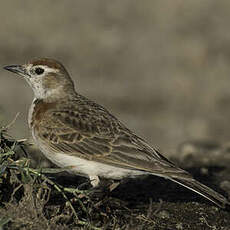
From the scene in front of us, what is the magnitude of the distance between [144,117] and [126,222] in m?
7.87

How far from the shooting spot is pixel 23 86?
14922 millimetres

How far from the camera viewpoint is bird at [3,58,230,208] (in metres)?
6.66

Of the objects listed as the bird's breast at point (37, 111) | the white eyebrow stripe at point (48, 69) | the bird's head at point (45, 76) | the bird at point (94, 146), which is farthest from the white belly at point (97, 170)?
the white eyebrow stripe at point (48, 69)

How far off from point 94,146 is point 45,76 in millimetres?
1513

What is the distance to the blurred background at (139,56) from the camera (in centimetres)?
1415

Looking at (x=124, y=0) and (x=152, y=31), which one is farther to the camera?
(x=124, y=0)

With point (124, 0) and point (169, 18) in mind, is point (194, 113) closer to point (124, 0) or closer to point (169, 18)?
point (169, 18)

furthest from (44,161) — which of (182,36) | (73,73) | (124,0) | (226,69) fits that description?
(124,0)

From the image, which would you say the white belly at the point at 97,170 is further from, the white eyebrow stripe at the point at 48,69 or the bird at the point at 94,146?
the white eyebrow stripe at the point at 48,69

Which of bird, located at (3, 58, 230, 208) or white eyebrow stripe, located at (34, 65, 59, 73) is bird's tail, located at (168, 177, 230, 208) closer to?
bird, located at (3, 58, 230, 208)

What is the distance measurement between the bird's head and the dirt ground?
137 centimetres

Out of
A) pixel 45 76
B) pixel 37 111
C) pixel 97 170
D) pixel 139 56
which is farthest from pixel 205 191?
pixel 139 56

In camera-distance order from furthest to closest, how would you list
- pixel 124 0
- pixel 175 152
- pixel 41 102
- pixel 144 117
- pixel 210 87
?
pixel 124 0 → pixel 210 87 → pixel 144 117 → pixel 175 152 → pixel 41 102

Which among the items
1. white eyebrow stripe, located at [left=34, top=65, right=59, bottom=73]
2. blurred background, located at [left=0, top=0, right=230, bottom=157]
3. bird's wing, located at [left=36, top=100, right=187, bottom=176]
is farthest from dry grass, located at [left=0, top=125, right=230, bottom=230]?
blurred background, located at [left=0, top=0, right=230, bottom=157]
